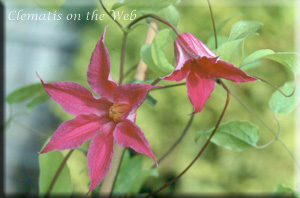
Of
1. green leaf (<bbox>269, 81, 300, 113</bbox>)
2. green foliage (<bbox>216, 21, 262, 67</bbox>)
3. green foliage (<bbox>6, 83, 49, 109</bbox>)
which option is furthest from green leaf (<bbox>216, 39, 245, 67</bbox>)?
green foliage (<bbox>6, 83, 49, 109</bbox>)

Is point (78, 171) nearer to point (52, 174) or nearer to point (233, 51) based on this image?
point (52, 174)

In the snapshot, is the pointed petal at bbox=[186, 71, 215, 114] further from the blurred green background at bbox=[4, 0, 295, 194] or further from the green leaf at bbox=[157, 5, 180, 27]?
the blurred green background at bbox=[4, 0, 295, 194]

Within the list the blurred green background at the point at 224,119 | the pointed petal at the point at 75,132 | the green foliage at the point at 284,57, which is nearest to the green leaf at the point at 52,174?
the pointed petal at the point at 75,132

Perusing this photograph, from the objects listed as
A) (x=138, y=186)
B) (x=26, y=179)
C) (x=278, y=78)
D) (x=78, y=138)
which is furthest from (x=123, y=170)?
(x=26, y=179)

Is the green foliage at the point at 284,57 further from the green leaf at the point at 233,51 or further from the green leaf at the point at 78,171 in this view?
the green leaf at the point at 78,171

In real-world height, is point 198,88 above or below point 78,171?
above

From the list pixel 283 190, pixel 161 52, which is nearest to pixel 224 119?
pixel 283 190
